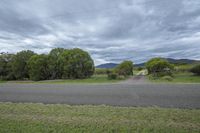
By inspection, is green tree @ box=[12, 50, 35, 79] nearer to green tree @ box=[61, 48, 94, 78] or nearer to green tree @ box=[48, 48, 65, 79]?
green tree @ box=[48, 48, 65, 79]

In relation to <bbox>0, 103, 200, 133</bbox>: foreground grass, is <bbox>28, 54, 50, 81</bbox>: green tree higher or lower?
higher

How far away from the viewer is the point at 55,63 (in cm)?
2864

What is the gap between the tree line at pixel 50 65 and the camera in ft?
89.7

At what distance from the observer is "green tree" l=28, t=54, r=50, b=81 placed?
2863cm

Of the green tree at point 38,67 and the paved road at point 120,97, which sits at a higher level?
the green tree at point 38,67

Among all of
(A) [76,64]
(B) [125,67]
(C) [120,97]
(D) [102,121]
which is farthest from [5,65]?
(D) [102,121]

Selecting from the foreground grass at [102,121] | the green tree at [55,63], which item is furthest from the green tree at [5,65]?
the foreground grass at [102,121]

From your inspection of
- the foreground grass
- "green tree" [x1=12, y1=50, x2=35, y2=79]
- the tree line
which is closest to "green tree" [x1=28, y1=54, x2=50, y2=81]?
the tree line

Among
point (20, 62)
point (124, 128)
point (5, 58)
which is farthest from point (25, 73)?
point (124, 128)

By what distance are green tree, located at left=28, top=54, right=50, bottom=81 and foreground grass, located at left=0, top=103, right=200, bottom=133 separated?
24.6 meters

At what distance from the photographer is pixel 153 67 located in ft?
97.3

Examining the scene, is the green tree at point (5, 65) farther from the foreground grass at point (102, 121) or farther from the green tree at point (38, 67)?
the foreground grass at point (102, 121)

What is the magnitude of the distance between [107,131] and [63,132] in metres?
0.98

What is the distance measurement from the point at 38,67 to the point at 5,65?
32.6ft
